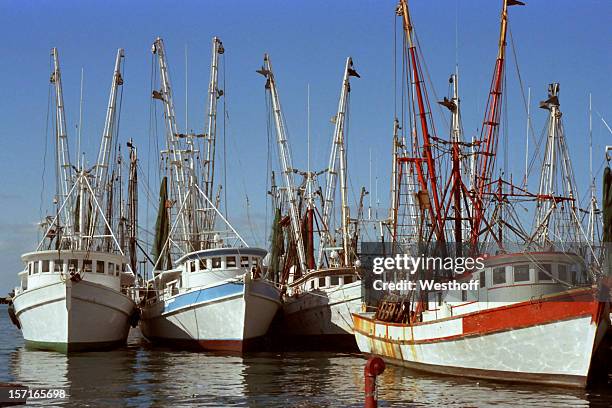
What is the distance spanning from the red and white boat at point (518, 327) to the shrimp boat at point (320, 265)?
51.0 ft

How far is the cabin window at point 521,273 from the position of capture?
2859cm

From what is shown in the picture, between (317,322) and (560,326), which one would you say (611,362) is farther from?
(317,322)

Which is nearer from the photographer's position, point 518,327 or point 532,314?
point 532,314

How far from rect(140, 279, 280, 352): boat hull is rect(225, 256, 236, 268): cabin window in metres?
2.53

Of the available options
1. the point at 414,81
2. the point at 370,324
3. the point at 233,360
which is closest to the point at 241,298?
the point at 233,360

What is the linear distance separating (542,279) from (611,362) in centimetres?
438

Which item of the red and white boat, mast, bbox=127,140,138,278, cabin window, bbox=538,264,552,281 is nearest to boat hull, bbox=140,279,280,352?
the red and white boat

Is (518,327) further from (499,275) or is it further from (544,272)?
(499,275)

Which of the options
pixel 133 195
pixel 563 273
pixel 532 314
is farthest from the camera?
pixel 133 195

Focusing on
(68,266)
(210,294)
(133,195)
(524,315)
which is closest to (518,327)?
(524,315)

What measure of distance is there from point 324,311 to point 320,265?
9.89 meters

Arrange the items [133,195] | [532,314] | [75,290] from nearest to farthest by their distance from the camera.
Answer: [532,314]
[75,290]
[133,195]

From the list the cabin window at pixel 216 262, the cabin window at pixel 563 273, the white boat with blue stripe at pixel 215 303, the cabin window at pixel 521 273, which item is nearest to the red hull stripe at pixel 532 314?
the cabin window at pixel 521 273

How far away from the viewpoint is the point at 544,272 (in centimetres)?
2816
